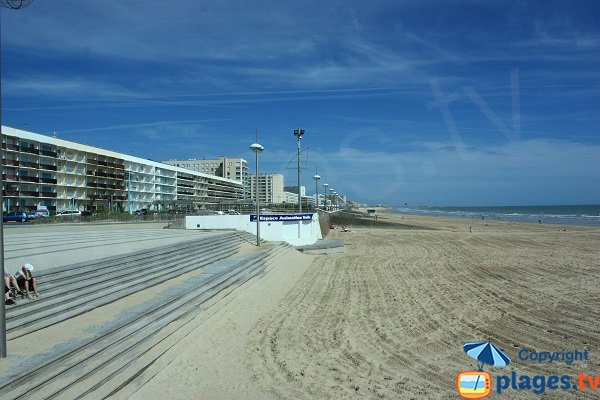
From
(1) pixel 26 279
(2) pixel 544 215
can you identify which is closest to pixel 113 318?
(1) pixel 26 279

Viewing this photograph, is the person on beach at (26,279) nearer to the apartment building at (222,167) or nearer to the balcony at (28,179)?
the balcony at (28,179)

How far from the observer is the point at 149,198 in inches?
3162

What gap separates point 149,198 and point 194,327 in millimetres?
77055

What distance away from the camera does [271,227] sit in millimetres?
24000

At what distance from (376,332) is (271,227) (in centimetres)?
1606

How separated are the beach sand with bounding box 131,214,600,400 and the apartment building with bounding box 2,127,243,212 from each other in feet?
77.0

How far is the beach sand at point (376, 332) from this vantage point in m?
5.73

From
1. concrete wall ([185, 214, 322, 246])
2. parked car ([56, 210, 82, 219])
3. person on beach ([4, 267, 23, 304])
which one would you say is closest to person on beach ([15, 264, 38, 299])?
person on beach ([4, 267, 23, 304])

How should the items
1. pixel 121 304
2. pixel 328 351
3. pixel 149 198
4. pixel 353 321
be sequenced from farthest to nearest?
pixel 149 198 → pixel 353 321 → pixel 121 304 → pixel 328 351

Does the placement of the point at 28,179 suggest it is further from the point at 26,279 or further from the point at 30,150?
the point at 26,279

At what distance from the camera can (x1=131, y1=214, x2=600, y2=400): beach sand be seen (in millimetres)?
5727

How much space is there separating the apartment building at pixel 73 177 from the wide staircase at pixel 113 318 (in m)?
22.2

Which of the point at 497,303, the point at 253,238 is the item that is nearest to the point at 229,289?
the point at 497,303

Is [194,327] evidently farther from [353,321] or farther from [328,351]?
[353,321]
